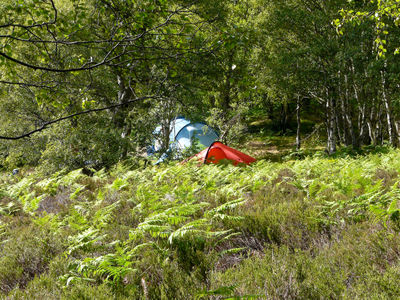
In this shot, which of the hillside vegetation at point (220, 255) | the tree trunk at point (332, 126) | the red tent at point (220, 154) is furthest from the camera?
the tree trunk at point (332, 126)

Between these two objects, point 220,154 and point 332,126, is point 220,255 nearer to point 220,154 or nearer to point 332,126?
point 220,154

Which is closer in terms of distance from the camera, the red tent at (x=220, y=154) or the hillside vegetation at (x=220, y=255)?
the hillside vegetation at (x=220, y=255)

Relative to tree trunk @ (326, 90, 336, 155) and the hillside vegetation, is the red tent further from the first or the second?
the hillside vegetation

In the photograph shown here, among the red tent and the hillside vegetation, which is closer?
the hillside vegetation

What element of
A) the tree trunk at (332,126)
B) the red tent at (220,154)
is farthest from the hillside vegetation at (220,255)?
the tree trunk at (332,126)

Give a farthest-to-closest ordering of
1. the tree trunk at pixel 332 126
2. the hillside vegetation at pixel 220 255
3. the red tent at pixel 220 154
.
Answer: the tree trunk at pixel 332 126
the red tent at pixel 220 154
the hillside vegetation at pixel 220 255

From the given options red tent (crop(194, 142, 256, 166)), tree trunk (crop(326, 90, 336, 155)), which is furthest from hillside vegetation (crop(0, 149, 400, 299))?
tree trunk (crop(326, 90, 336, 155))

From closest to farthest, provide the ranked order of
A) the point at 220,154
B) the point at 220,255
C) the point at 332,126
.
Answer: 1. the point at 220,255
2. the point at 220,154
3. the point at 332,126

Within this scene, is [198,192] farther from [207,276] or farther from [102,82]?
[102,82]

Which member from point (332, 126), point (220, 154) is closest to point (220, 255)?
point (220, 154)

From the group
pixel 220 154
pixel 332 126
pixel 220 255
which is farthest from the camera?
pixel 332 126

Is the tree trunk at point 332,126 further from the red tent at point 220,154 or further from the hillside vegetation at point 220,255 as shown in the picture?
the hillside vegetation at point 220,255

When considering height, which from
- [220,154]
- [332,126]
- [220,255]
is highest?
[332,126]

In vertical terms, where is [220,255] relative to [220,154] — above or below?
below
